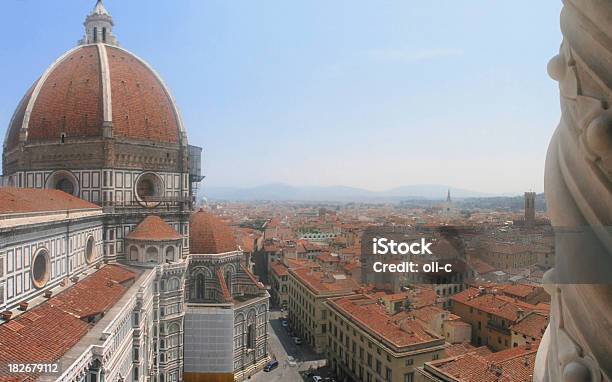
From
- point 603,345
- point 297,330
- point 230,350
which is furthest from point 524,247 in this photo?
point 297,330

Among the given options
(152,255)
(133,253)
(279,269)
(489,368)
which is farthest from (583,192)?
(279,269)

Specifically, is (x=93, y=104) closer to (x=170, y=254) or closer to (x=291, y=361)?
(x=170, y=254)

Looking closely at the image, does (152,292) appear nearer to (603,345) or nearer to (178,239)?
(178,239)

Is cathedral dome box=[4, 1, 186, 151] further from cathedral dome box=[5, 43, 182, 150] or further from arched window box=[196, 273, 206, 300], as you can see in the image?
arched window box=[196, 273, 206, 300]

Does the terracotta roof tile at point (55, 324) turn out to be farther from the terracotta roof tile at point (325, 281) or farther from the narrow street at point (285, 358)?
the terracotta roof tile at point (325, 281)

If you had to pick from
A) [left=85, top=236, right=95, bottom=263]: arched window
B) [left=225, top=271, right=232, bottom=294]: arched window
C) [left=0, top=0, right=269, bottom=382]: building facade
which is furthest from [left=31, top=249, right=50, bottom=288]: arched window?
[left=225, top=271, right=232, bottom=294]: arched window

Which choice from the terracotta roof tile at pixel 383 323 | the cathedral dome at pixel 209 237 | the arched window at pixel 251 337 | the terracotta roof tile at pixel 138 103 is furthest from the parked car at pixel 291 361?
the terracotta roof tile at pixel 138 103
